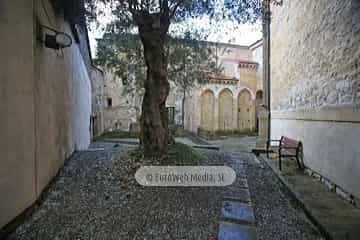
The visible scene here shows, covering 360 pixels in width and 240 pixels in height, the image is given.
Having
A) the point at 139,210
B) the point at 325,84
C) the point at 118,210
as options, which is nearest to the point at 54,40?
the point at 118,210

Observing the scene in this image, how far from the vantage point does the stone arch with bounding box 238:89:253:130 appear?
16.9 meters

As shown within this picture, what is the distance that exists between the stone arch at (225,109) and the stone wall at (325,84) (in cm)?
916

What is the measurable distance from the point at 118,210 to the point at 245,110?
50.0 ft

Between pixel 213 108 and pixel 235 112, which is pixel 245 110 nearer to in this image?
pixel 235 112

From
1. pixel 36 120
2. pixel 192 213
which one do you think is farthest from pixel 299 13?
pixel 36 120

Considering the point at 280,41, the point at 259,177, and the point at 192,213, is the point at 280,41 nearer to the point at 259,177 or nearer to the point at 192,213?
the point at 259,177

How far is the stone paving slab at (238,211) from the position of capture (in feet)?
9.39

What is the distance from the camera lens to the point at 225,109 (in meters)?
16.3

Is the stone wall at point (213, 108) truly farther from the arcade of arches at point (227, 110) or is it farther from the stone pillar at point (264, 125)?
the stone pillar at point (264, 125)

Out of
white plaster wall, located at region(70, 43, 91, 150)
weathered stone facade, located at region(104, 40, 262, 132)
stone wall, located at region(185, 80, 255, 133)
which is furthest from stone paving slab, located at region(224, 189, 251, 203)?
stone wall, located at region(185, 80, 255, 133)

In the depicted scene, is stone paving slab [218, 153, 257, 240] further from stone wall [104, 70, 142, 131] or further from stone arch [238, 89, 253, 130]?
stone wall [104, 70, 142, 131]

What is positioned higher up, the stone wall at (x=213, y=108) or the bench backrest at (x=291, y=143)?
the stone wall at (x=213, y=108)

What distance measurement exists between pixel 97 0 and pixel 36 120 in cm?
275

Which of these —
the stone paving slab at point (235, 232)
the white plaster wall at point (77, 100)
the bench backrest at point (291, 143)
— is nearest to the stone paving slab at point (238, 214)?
the stone paving slab at point (235, 232)
